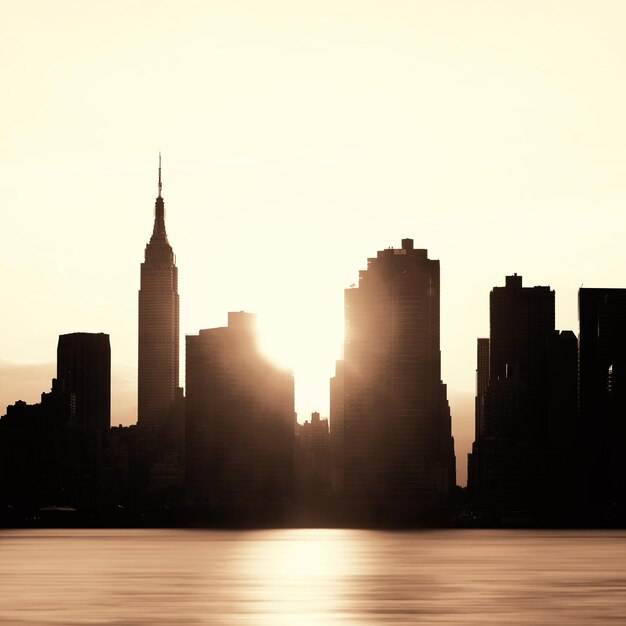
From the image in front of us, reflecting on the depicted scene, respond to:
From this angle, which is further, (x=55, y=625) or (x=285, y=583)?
(x=285, y=583)

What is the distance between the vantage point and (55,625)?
342ft

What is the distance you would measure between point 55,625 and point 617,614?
143ft

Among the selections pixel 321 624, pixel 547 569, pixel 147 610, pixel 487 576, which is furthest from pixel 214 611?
pixel 547 569

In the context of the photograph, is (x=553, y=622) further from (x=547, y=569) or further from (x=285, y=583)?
(x=547, y=569)

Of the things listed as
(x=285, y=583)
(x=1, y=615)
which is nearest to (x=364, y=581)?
(x=285, y=583)

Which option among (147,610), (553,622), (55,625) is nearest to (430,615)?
(553,622)

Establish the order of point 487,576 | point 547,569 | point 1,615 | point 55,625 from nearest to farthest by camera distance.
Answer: point 55,625
point 1,615
point 487,576
point 547,569

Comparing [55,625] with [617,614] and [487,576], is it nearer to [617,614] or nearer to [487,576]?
[617,614]

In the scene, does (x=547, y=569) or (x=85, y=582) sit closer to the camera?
(x=85, y=582)

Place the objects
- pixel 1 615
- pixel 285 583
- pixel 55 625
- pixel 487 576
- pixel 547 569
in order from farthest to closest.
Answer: pixel 547 569, pixel 487 576, pixel 285 583, pixel 1 615, pixel 55 625

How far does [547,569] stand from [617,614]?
81992 mm

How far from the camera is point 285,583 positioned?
6309 inches

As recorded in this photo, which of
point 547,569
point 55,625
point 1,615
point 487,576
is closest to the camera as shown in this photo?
point 55,625

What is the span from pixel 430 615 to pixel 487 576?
200 ft
